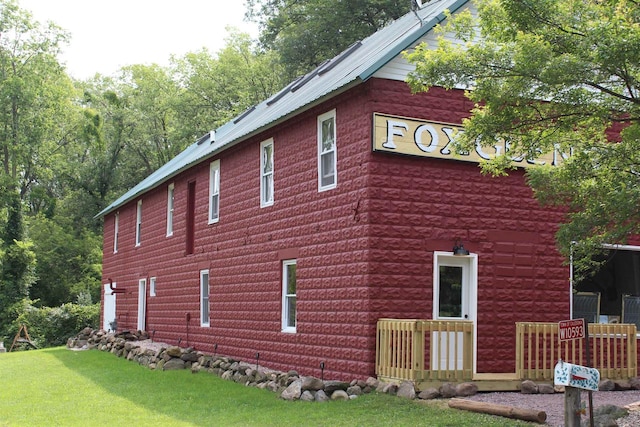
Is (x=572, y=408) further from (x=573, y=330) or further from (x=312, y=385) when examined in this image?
(x=312, y=385)

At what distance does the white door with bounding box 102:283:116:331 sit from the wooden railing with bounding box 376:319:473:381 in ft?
68.7

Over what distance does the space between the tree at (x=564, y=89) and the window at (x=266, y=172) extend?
7.66 m

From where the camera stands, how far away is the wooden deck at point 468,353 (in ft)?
43.3

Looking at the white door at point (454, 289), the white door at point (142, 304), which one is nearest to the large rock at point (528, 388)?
the white door at point (454, 289)

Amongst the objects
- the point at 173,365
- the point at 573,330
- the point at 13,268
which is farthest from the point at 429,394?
the point at 13,268

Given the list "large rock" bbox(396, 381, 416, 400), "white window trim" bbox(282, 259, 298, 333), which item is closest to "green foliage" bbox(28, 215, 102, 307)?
"white window trim" bbox(282, 259, 298, 333)

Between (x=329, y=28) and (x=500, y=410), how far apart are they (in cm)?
3057

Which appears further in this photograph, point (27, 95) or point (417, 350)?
point (27, 95)

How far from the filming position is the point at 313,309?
639 inches

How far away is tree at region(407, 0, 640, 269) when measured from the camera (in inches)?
378

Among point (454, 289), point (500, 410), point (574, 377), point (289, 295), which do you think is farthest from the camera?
point (289, 295)

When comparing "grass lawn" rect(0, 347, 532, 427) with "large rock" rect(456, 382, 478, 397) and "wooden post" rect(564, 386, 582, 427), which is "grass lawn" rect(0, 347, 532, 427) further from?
"wooden post" rect(564, 386, 582, 427)

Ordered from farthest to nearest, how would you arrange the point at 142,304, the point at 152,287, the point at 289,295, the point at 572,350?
the point at 142,304 → the point at 152,287 → the point at 289,295 → the point at 572,350

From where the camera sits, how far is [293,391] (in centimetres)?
1401
